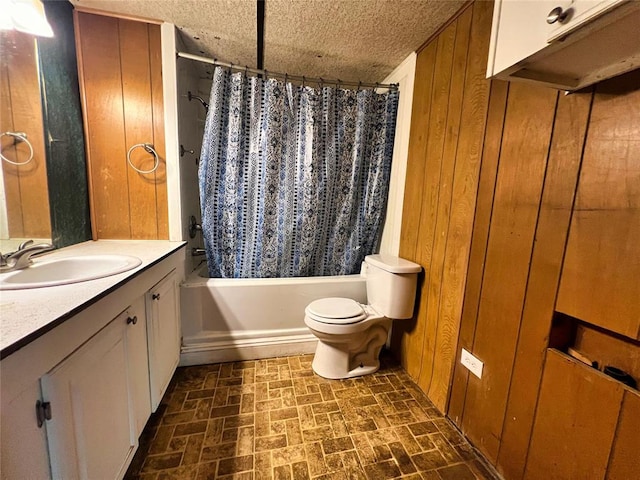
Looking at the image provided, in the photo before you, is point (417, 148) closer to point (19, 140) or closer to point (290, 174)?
point (290, 174)

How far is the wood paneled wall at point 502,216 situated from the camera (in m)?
0.80

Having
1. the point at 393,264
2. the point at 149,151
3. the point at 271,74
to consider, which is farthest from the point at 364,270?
the point at 149,151

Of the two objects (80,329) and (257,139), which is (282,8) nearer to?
(257,139)

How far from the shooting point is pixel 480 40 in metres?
1.23

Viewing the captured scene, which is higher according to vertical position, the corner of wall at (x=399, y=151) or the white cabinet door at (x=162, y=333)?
the corner of wall at (x=399, y=151)

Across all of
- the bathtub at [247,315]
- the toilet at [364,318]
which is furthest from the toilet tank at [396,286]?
the bathtub at [247,315]

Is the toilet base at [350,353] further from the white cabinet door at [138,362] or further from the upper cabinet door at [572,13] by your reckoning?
the upper cabinet door at [572,13]

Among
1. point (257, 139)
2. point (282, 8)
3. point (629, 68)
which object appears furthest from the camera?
point (257, 139)

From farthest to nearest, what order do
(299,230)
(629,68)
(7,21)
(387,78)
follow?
(387,78) → (299,230) → (7,21) → (629,68)

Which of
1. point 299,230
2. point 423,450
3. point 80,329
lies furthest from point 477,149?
point 80,329

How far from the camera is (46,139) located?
130 centimetres

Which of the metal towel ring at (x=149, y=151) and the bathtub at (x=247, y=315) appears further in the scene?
the bathtub at (x=247, y=315)

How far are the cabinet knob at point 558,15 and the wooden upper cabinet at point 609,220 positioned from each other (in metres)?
0.38

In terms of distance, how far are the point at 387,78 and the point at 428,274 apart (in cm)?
160
